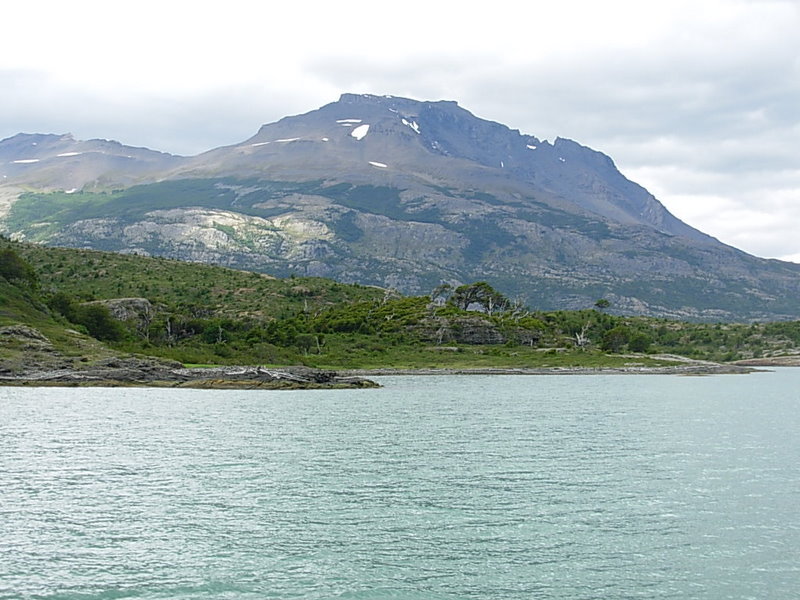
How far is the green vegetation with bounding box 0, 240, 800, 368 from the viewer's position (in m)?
104

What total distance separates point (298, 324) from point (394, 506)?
101 m

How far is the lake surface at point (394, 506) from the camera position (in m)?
20.8

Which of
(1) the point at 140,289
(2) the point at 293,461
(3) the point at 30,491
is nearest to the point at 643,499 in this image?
(2) the point at 293,461

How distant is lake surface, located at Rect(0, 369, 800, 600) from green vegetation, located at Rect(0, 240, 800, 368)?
163ft

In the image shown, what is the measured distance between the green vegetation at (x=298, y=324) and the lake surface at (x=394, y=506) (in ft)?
163

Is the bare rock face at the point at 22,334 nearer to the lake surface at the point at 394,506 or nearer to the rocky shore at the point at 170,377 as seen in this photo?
the rocky shore at the point at 170,377

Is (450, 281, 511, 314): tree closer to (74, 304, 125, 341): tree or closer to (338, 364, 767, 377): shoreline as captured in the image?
(338, 364, 767, 377): shoreline

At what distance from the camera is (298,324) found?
128625 mm

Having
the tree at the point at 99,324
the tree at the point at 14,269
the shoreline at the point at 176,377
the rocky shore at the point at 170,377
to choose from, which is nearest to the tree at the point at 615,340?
the shoreline at the point at 176,377

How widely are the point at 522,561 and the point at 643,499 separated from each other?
1005 cm

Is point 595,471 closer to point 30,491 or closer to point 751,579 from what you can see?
point 751,579

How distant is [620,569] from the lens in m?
21.8

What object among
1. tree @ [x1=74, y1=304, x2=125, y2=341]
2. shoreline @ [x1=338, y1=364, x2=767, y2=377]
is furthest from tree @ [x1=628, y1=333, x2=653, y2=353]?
tree @ [x1=74, y1=304, x2=125, y2=341]

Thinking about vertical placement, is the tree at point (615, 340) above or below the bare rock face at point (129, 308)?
below
